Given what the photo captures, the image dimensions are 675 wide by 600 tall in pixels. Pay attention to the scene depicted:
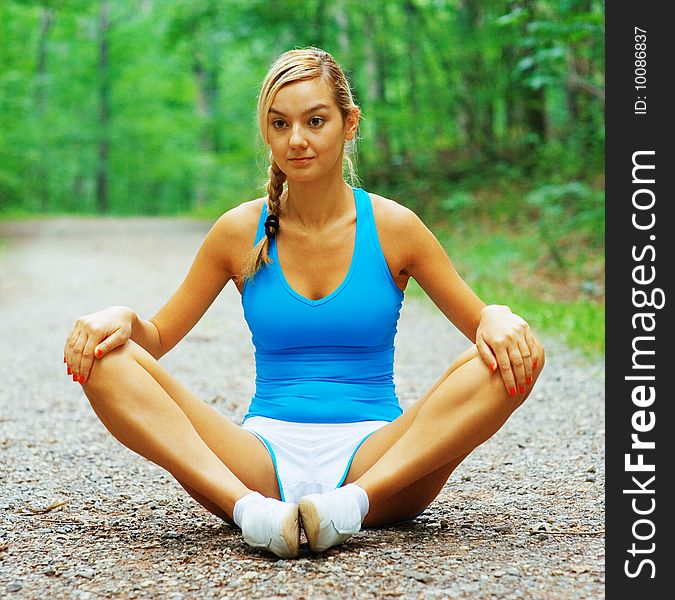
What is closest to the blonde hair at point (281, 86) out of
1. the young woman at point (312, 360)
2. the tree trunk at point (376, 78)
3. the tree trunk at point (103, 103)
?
the young woman at point (312, 360)

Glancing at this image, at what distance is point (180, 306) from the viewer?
2934 mm

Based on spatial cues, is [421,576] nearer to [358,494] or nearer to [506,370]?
[358,494]

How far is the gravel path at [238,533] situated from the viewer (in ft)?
7.61

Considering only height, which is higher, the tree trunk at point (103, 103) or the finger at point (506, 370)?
the tree trunk at point (103, 103)

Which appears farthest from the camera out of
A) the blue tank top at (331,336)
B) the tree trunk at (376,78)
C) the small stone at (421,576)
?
the tree trunk at (376,78)

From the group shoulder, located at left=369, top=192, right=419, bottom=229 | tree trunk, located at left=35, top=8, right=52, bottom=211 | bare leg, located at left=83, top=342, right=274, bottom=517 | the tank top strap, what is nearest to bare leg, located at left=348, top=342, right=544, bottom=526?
bare leg, located at left=83, top=342, right=274, bottom=517

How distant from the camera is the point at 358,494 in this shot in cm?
251

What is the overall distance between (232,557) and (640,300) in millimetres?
1816

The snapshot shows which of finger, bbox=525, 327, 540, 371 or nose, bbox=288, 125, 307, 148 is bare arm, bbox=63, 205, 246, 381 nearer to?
nose, bbox=288, 125, 307, 148

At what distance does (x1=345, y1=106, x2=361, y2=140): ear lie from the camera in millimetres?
2840

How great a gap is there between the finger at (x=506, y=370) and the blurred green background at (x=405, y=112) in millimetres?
1025

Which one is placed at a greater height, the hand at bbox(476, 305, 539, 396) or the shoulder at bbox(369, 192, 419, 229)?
the shoulder at bbox(369, 192, 419, 229)

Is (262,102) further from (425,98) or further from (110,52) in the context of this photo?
(110,52)

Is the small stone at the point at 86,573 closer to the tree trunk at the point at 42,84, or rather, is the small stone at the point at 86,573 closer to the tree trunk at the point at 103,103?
the tree trunk at the point at 42,84
